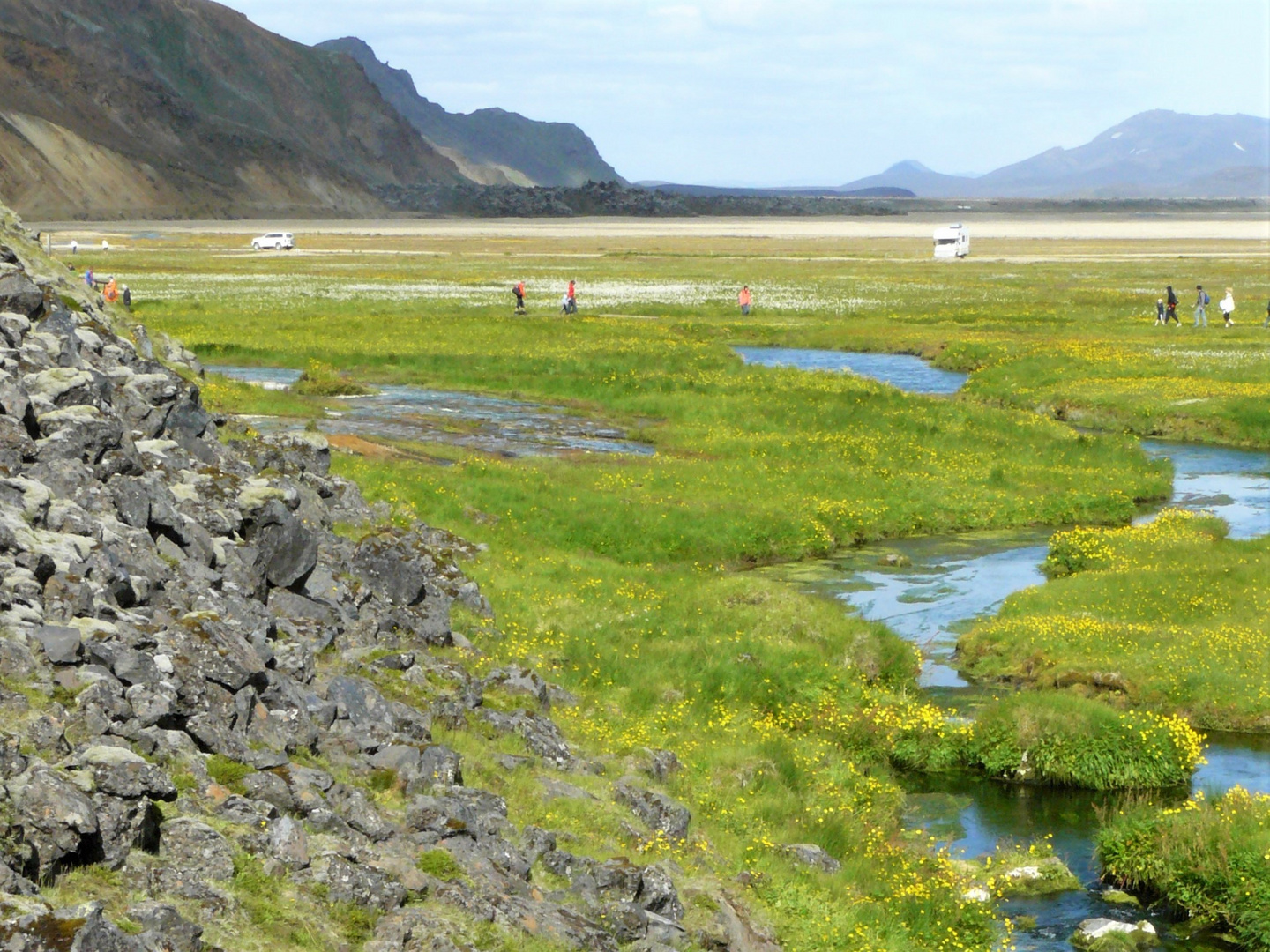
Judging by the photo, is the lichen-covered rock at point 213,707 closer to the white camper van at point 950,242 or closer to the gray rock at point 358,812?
the gray rock at point 358,812

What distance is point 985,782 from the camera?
2147cm

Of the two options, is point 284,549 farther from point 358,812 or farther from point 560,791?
point 358,812

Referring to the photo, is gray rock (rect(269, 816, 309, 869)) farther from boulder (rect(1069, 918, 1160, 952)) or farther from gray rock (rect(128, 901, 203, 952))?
boulder (rect(1069, 918, 1160, 952))

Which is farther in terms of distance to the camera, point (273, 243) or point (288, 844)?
point (273, 243)

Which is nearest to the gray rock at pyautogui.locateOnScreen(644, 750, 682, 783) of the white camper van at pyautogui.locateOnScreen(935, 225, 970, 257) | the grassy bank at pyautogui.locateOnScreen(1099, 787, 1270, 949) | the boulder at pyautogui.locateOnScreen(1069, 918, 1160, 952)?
the boulder at pyautogui.locateOnScreen(1069, 918, 1160, 952)

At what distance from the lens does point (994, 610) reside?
28562 mm

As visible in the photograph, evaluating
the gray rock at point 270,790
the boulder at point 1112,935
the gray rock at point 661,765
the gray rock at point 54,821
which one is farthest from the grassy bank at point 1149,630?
the gray rock at point 54,821

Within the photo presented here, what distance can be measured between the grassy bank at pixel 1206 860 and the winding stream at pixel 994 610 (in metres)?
0.43

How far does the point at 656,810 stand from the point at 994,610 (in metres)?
14.0

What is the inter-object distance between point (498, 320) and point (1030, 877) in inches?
2151

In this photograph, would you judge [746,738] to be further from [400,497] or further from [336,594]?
[400,497]

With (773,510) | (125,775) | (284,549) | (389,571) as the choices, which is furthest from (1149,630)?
(125,775)

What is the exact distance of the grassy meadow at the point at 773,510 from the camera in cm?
1770

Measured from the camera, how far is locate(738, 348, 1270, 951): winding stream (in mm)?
18641
